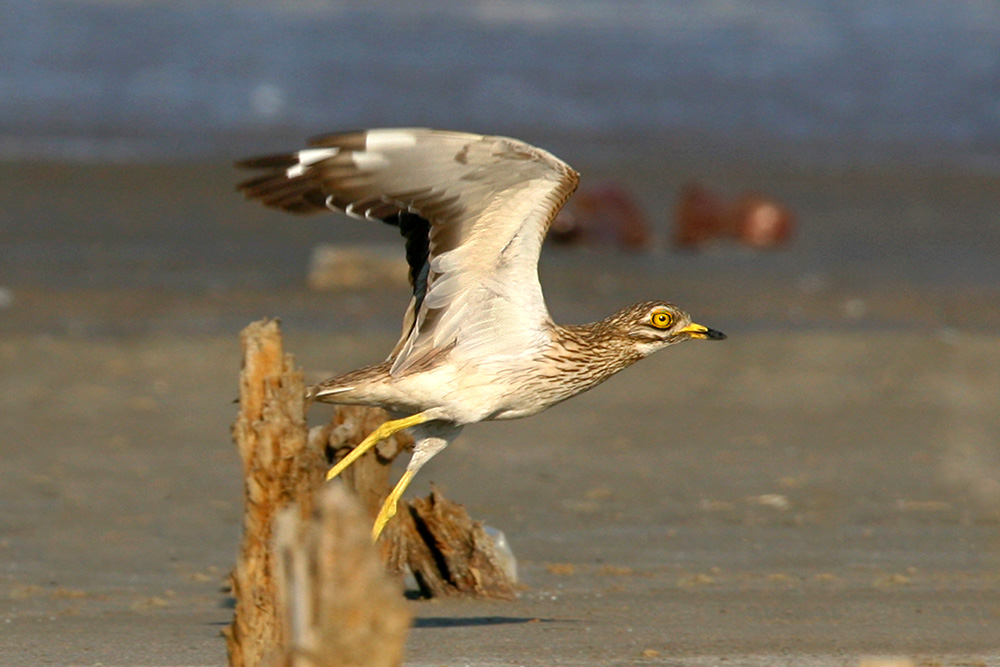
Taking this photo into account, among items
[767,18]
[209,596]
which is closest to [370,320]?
[209,596]

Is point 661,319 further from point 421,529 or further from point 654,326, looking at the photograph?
point 421,529

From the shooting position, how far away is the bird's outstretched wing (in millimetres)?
5512

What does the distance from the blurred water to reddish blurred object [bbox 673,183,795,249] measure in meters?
6.59

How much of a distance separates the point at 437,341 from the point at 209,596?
1.31 meters

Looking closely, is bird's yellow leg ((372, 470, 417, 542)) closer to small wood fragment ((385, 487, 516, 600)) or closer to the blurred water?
small wood fragment ((385, 487, 516, 600))

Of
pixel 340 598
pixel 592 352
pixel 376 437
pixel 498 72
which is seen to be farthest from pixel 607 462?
pixel 498 72

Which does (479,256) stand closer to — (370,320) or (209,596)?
(209,596)

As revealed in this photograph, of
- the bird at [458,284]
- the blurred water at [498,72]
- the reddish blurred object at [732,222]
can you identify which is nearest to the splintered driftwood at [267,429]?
the bird at [458,284]

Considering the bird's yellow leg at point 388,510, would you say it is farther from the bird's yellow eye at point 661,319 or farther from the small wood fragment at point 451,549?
the bird's yellow eye at point 661,319

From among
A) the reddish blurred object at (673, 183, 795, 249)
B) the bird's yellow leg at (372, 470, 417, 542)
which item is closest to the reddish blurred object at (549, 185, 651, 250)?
the reddish blurred object at (673, 183, 795, 249)

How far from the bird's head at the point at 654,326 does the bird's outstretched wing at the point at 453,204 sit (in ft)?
1.34

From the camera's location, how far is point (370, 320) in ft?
40.5

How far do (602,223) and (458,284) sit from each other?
985 cm

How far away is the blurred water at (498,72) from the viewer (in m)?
23.3
